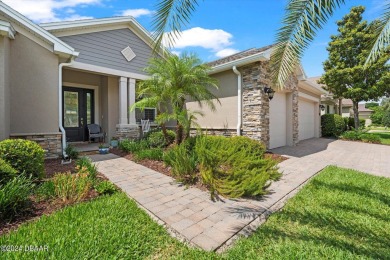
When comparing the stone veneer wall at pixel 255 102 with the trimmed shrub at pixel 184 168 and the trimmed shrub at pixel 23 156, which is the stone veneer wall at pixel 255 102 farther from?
the trimmed shrub at pixel 23 156

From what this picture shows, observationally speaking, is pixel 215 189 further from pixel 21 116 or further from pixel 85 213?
pixel 21 116

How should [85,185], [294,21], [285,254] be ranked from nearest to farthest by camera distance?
[285,254] < [294,21] < [85,185]

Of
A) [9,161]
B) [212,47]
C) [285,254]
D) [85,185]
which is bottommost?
[285,254]

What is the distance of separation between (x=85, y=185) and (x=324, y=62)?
18416 millimetres

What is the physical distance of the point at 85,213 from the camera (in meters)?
3.20

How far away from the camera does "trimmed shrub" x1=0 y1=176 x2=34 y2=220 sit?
9.74 ft

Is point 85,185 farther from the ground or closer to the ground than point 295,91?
closer to the ground

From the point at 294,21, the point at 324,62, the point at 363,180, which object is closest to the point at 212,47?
the point at 294,21

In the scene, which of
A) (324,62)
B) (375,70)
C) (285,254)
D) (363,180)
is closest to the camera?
(285,254)

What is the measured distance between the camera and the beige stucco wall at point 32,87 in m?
6.25

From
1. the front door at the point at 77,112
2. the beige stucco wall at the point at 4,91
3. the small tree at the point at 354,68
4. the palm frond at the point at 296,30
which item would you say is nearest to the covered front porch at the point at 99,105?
the front door at the point at 77,112

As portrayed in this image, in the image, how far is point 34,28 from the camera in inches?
253

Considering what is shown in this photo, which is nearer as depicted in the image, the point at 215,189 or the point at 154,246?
the point at 154,246

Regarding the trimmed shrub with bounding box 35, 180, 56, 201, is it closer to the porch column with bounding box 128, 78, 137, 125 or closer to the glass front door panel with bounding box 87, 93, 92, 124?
the porch column with bounding box 128, 78, 137, 125
